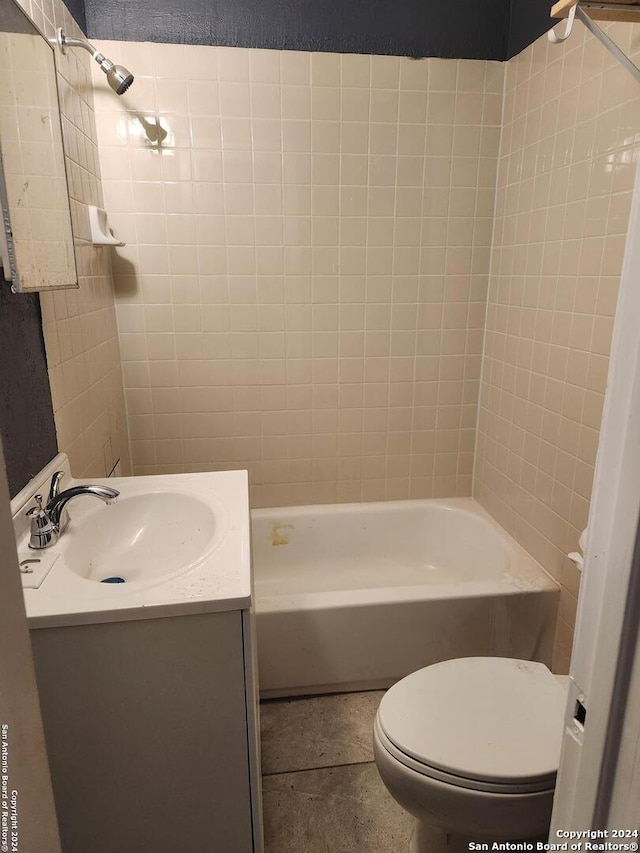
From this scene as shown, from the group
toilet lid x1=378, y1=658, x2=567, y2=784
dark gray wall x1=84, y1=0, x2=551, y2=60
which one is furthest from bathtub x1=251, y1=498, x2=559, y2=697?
dark gray wall x1=84, y1=0, x2=551, y2=60

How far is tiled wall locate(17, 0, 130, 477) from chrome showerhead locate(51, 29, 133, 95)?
0.03 meters

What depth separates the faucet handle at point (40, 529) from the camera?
1.07 meters

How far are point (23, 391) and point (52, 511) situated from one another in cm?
27

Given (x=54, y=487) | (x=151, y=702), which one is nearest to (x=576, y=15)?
(x=54, y=487)

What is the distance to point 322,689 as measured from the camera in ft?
5.88

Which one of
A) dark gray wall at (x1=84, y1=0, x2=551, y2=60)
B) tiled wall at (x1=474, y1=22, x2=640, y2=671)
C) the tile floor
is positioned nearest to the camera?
the tile floor

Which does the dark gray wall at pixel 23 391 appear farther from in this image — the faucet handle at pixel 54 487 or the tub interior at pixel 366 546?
the tub interior at pixel 366 546

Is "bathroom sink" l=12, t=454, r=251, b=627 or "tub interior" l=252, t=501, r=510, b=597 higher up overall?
"bathroom sink" l=12, t=454, r=251, b=627

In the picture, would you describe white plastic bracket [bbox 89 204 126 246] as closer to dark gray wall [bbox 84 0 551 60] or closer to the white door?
dark gray wall [bbox 84 0 551 60]

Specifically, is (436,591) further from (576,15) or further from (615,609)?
(576,15)

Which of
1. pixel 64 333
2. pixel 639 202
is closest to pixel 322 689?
pixel 64 333

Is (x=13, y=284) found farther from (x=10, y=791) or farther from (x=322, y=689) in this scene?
(x=322, y=689)

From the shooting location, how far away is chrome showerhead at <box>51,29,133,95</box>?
141cm

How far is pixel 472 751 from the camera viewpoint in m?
1.05
